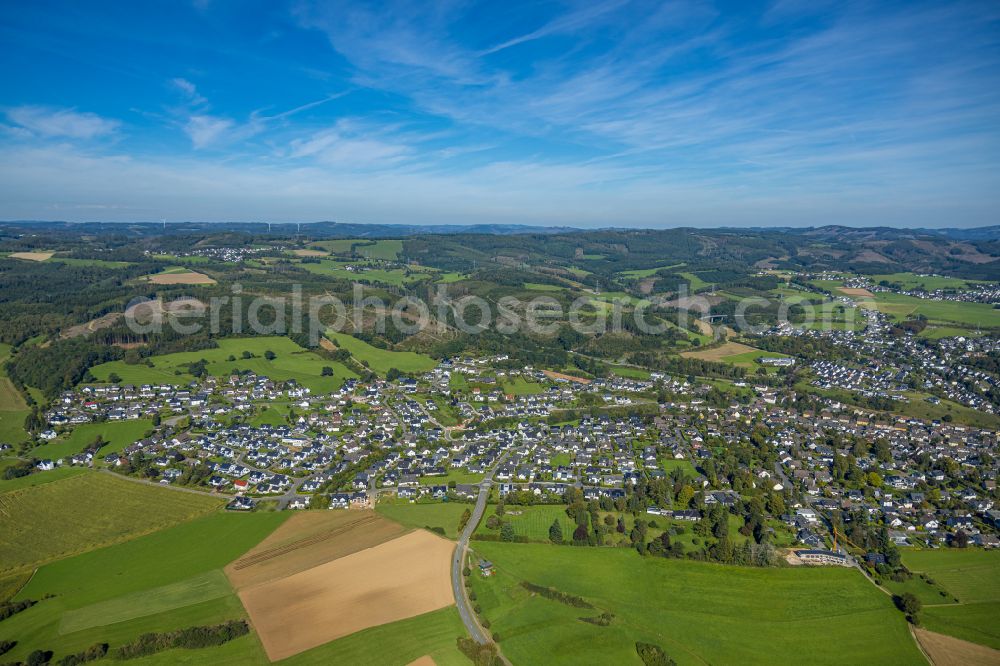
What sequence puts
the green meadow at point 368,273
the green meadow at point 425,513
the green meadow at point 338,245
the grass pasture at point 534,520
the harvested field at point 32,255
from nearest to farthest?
the grass pasture at point 534,520 < the green meadow at point 425,513 < the harvested field at point 32,255 < the green meadow at point 368,273 < the green meadow at point 338,245

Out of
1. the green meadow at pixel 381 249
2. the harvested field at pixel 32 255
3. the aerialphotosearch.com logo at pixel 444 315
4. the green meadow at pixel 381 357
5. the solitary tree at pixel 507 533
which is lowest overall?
the solitary tree at pixel 507 533

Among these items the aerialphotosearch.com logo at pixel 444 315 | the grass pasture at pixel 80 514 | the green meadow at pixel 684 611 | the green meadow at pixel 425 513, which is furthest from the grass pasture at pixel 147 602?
the aerialphotosearch.com logo at pixel 444 315

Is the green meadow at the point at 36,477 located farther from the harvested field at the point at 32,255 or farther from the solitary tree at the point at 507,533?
the harvested field at the point at 32,255

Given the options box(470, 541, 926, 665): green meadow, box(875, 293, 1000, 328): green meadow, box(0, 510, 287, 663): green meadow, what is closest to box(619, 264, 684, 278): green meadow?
box(875, 293, 1000, 328): green meadow

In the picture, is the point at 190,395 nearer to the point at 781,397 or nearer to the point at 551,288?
the point at 781,397

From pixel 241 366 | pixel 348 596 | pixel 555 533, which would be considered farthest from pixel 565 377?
pixel 348 596

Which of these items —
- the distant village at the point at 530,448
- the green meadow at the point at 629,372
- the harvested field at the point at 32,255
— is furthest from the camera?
the harvested field at the point at 32,255

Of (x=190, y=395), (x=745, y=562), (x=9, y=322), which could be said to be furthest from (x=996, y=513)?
(x=9, y=322)
